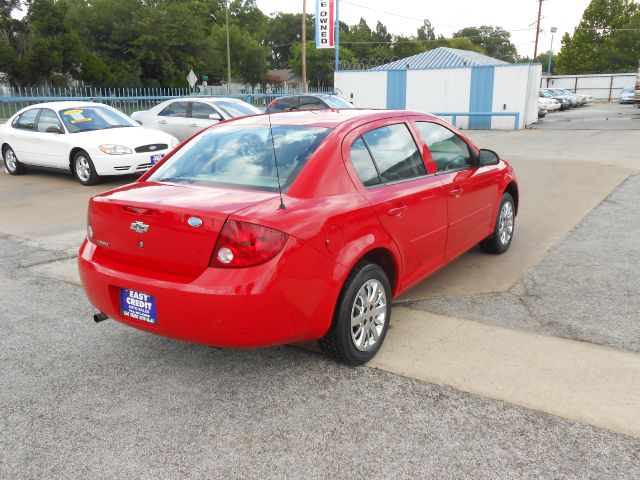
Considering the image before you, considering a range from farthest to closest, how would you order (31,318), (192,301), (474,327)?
1. (31,318)
2. (474,327)
3. (192,301)

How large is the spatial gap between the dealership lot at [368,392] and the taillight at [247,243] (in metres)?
0.85

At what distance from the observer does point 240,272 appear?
291cm

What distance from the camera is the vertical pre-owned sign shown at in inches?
A: 1171

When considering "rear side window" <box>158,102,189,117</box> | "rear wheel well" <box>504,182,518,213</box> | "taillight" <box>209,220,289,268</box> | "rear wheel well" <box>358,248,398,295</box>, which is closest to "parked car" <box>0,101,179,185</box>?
"rear side window" <box>158,102,189,117</box>

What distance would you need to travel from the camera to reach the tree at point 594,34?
245ft

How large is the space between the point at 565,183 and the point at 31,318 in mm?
8828

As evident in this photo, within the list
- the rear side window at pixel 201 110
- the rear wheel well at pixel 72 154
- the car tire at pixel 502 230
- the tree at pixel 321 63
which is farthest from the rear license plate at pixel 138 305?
the tree at pixel 321 63

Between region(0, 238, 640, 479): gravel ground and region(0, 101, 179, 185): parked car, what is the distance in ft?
21.7

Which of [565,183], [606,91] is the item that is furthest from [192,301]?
[606,91]

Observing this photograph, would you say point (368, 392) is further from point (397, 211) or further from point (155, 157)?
point (155, 157)

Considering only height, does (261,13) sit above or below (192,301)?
above

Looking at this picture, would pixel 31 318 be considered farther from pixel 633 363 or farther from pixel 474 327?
pixel 633 363

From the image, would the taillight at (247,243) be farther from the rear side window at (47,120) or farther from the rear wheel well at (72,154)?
the rear side window at (47,120)

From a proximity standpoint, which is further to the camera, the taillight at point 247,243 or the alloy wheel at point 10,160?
the alloy wheel at point 10,160
